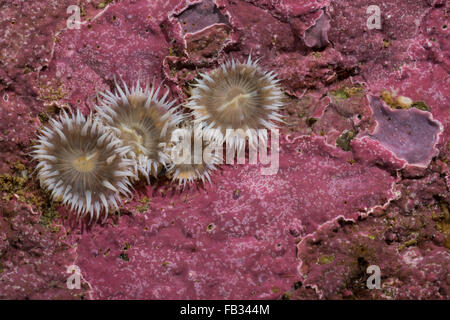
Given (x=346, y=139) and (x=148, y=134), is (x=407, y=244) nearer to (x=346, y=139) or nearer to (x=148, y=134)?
(x=346, y=139)

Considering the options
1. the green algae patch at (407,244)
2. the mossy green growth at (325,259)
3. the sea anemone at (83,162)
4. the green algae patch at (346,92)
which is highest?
the green algae patch at (346,92)

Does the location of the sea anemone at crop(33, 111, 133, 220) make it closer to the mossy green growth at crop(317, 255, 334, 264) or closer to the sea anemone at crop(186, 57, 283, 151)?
the sea anemone at crop(186, 57, 283, 151)

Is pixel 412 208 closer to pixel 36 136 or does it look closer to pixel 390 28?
pixel 390 28

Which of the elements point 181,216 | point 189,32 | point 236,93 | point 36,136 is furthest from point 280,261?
point 36,136

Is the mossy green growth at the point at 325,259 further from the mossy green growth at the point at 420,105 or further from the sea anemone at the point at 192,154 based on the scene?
the mossy green growth at the point at 420,105

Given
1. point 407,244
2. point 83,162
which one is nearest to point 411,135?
point 407,244

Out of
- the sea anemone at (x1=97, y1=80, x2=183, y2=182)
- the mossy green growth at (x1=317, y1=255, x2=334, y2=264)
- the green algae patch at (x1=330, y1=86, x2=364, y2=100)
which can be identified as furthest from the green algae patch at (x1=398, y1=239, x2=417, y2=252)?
the sea anemone at (x1=97, y1=80, x2=183, y2=182)

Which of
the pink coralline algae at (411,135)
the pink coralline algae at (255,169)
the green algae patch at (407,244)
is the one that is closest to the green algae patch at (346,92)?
the pink coralline algae at (255,169)

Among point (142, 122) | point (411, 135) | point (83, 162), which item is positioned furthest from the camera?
point (142, 122)
